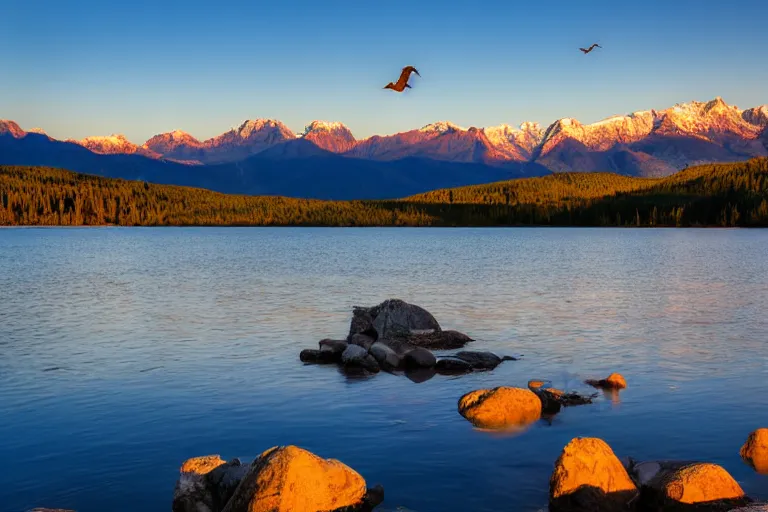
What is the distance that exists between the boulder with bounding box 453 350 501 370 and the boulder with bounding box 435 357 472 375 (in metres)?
0.42

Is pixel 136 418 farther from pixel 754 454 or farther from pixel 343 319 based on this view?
pixel 343 319

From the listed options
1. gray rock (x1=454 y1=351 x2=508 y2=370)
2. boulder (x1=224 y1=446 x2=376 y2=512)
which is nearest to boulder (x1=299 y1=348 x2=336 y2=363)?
gray rock (x1=454 y1=351 x2=508 y2=370)

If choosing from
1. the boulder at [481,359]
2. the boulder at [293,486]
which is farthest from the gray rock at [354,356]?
the boulder at [293,486]

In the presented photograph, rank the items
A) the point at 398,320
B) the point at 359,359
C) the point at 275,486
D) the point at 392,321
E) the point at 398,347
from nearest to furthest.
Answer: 1. the point at 275,486
2. the point at 359,359
3. the point at 398,347
4. the point at 392,321
5. the point at 398,320

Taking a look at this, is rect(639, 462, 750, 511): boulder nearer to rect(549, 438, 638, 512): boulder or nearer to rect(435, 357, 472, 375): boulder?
rect(549, 438, 638, 512): boulder

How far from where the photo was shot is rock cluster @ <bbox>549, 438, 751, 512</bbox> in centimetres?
1596

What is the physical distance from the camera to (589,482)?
1633cm

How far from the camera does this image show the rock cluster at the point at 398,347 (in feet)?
100

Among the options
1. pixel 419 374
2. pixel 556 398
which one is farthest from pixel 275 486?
pixel 419 374

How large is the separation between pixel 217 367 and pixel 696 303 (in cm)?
3990

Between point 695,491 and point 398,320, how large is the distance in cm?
2063

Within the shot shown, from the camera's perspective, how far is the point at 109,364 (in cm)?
3191

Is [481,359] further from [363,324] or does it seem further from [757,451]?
[757,451]

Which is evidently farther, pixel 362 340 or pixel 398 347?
pixel 362 340
